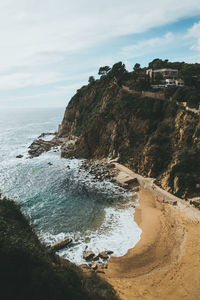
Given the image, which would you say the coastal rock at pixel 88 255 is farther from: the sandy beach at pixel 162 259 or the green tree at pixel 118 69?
the green tree at pixel 118 69

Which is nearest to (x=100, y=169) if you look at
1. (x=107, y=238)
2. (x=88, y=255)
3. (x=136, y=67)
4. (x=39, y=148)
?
(x=107, y=238)

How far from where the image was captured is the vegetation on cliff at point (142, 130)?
123ft

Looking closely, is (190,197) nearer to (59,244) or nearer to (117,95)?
(59,244)

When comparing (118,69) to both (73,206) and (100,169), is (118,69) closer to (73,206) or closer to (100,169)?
(100,169)

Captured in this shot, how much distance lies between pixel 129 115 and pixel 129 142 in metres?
8.40

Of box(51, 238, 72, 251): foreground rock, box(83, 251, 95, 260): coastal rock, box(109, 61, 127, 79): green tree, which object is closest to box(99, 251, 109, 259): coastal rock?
box(83, 251, 95, 260): coastal rock

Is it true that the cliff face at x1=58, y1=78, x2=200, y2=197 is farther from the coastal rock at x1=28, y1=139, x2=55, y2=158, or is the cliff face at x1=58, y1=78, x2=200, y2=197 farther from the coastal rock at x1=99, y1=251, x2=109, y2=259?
the coastal rock at x1=99, y1=251, x2=109, y2=259

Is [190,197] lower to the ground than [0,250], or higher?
lower

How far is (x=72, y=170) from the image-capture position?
51844 mm

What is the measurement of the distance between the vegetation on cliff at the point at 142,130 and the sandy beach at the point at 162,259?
6.52 metres

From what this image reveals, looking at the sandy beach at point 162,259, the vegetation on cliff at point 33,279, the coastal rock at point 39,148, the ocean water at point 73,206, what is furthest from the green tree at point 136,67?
the vegetation on cliff at point 33,279

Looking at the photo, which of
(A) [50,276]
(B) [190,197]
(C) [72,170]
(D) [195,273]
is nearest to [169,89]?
(B) [190,197]

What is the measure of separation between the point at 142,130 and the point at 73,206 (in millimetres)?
28308

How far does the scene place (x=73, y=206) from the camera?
35031mm
